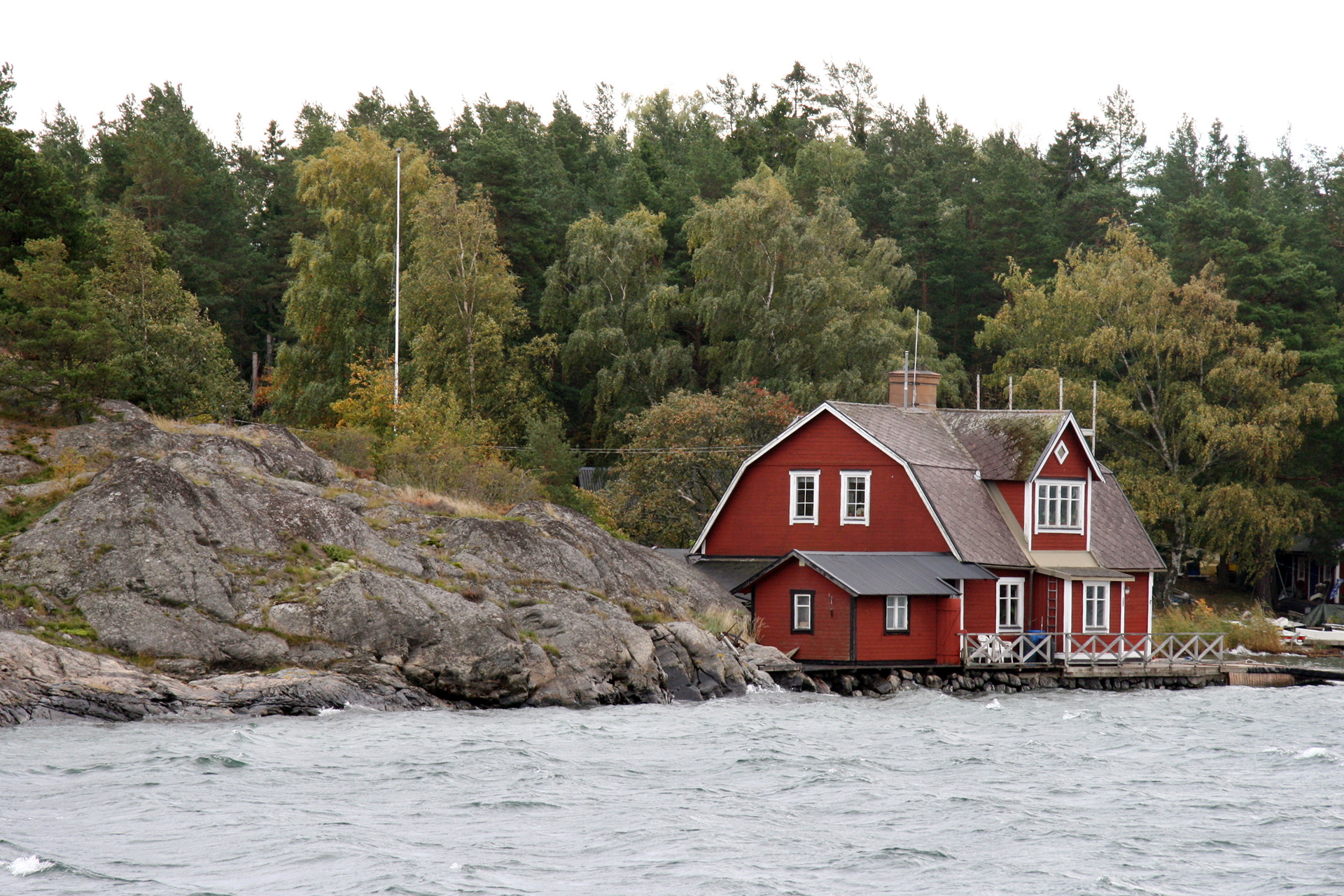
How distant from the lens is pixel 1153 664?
41.5 m

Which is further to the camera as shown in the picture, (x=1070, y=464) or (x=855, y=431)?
(x=1070, y=464)

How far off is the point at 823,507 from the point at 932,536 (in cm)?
336

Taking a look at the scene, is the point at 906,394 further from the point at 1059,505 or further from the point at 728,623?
the point at 728,623

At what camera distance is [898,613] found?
38.6 m

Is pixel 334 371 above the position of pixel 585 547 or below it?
above

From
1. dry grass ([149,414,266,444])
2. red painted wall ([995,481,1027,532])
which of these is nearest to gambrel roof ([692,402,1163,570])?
red painted wall ([995,481,1027,532])

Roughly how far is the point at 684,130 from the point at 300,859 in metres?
82.9

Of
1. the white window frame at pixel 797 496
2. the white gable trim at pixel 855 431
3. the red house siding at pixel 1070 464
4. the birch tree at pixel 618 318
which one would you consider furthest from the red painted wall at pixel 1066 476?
the birch tree at pixel 618 318

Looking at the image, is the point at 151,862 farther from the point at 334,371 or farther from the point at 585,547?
the point at 334,371

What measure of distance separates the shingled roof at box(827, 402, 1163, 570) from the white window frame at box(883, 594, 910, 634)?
2401 mm

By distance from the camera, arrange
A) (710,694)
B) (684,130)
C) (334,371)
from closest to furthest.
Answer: (710,694)
(334,371)
(684,130)

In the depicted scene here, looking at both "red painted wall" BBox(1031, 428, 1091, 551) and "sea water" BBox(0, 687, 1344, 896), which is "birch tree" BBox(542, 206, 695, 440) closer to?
"red painted wall" BBox(1031, 428, 1091, 551)

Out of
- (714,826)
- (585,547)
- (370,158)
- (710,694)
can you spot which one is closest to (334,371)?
(370,158)

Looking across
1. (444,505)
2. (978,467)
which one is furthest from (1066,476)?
(444,505)
